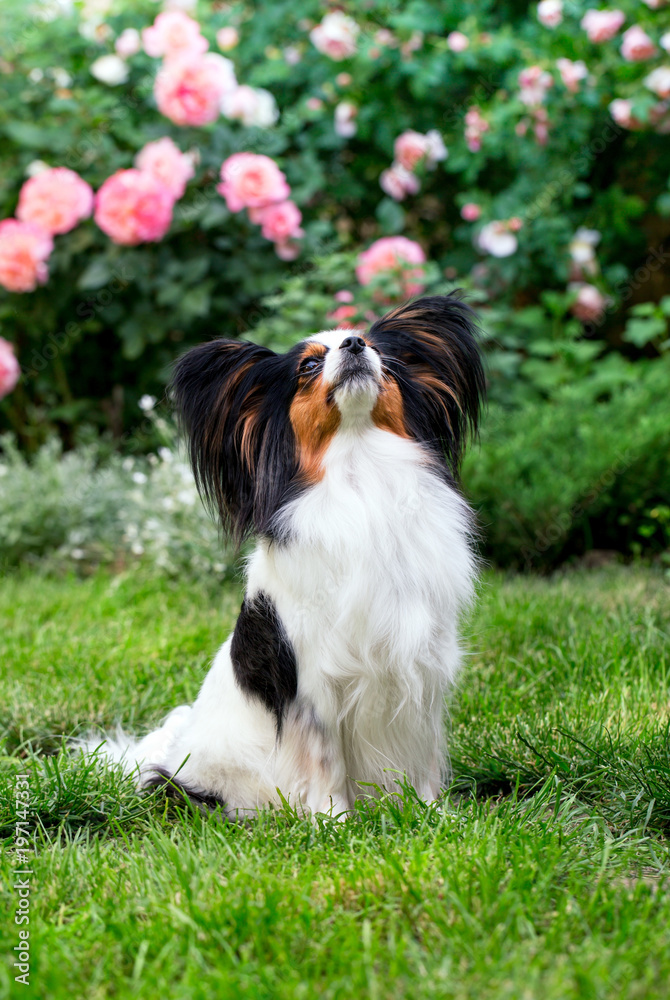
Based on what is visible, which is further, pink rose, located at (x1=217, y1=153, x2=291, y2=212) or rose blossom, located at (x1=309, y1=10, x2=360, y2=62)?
rose blossom, located at (x1=309, y1=10, x2=360, y2=62)

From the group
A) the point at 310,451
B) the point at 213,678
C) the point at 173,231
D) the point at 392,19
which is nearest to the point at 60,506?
the point at 173,231

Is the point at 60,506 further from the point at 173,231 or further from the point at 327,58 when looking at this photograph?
the point at 327,58

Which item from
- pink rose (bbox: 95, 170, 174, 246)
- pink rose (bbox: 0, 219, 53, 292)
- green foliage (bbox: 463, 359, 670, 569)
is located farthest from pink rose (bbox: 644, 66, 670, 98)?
pink rose (bbox: 0, 219, 53, 292)

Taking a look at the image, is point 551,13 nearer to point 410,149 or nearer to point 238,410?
point 410,149

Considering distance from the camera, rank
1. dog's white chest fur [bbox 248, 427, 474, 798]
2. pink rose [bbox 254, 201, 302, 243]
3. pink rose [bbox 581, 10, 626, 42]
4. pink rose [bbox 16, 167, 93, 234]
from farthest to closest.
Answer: pink rose [bbox 16, 167, 93, 234], pink rose [bbox 254, 201, 302, 243], pink rose [bbox 581, 10, 626, 42], dog's white chest fur [bbox 248, 427, 474, 798]

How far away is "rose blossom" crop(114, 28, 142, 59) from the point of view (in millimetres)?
6266

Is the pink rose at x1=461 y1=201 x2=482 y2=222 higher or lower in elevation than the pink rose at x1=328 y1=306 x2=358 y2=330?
higher

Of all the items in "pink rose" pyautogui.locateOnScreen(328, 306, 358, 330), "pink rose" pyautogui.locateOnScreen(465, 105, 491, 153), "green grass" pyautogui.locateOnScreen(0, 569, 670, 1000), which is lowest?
"green grass" pyautogui.locateOnScreen(0, 569, 670, 1000)

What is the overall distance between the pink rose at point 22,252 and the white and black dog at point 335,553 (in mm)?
3942

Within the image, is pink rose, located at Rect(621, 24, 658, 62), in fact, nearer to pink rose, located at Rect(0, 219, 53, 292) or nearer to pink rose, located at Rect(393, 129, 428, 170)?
pink rose, located at Rect(393, 129, 428, 170)

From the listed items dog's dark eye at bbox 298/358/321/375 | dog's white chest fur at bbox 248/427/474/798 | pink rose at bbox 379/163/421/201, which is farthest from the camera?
pink rose at bbox 379/163/421/201

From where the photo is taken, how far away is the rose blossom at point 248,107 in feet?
19.4

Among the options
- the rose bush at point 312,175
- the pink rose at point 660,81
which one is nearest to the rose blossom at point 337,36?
the rose bush at point 312,175

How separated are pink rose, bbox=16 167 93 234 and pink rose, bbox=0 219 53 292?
0.23 feet
